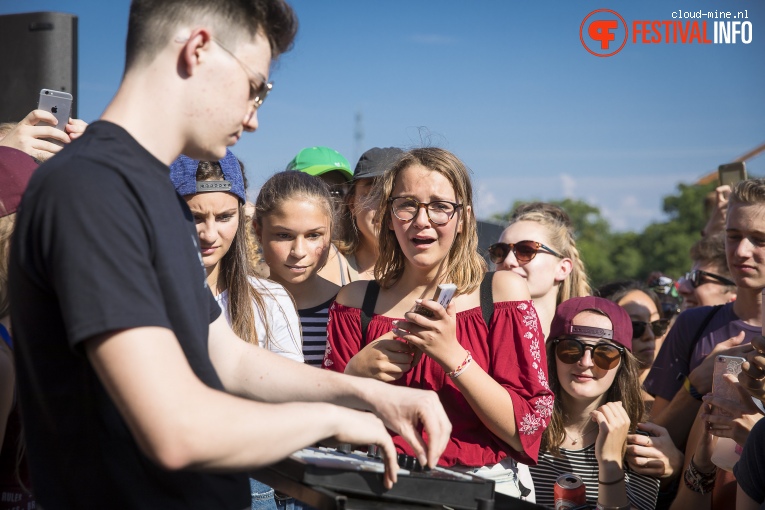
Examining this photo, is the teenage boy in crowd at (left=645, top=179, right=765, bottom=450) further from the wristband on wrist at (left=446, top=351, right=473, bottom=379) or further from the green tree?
the green tree

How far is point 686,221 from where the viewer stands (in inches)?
2857

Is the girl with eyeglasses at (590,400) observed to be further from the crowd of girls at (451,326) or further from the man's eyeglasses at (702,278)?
the man's eyeglasses at (702,278)

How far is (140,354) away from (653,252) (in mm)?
72884

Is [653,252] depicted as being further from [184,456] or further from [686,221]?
[184,456]

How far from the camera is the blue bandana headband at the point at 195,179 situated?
3074 millimetres

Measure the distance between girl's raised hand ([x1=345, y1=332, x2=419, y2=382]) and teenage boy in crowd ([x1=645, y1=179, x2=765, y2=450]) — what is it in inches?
68.6

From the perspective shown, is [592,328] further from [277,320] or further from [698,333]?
[277,320]

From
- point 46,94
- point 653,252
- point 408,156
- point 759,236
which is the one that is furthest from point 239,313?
point 653,252

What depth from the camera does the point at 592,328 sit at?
3693 millimetres

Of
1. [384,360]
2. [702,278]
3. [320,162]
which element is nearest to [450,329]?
[384,360]

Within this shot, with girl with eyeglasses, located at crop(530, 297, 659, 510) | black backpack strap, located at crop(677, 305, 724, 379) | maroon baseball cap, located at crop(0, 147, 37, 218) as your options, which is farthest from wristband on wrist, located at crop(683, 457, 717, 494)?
maroon baseball cap, located at crop(0, 147, 37, 218)

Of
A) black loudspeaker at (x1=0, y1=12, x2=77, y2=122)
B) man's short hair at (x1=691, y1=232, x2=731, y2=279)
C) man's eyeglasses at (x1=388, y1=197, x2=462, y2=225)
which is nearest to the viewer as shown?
man's eyeglasses at (x1=388, y1=197, x2=462, y2=225)

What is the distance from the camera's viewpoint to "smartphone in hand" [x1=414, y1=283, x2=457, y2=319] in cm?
247

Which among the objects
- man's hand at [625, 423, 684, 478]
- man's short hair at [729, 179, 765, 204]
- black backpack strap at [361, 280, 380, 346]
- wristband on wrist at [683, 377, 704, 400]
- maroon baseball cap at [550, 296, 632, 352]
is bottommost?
man's hand at [625, 423, 684, 478]
